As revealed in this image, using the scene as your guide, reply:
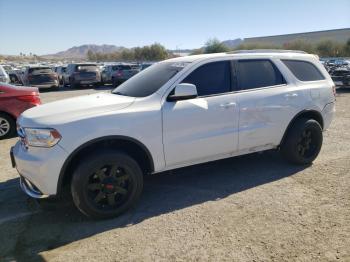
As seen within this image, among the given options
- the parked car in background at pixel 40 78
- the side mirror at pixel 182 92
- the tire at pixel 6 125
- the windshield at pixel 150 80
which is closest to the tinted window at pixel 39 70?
the parked car in background at pixel 40 78

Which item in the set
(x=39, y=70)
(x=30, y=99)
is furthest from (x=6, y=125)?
(x=39, y=70)

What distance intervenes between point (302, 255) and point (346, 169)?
2.61 metres

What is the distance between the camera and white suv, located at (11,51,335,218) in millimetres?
3521

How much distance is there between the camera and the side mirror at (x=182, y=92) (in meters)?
3.93

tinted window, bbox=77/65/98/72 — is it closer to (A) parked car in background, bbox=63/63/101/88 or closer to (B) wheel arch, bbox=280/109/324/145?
(A) parked car in background, bbox=63/63/101/88

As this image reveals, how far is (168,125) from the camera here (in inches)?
155

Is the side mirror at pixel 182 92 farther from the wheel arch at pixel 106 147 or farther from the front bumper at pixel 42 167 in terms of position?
the front bumper at pixel 42 167

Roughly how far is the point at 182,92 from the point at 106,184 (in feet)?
4.54

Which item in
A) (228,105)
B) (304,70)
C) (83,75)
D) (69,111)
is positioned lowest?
(83,75)

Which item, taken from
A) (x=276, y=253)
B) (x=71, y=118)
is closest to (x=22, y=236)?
(x=71, y=118)

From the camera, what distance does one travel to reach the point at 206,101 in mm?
4227

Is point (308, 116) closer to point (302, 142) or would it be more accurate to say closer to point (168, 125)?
point (302, 142)

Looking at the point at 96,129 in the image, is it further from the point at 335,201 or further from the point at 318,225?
the point at 335,201

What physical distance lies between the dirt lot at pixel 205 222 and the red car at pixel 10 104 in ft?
9.43
